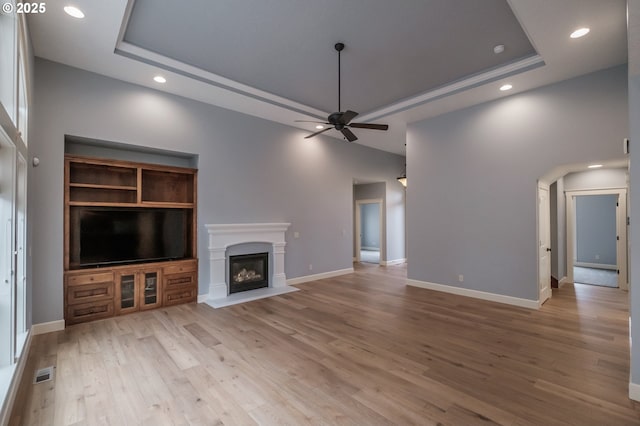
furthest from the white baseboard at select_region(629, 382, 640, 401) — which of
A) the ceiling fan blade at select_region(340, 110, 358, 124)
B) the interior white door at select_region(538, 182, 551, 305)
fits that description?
the ceiling fan blade at select_region(340, 110, 358, 124)

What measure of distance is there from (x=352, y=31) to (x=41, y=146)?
4174 millimetres

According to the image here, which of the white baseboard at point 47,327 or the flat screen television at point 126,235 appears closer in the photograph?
the white baseboard at point 47,327

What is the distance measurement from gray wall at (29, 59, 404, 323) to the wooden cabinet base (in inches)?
5.9

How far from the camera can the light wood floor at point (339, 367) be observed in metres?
2.14

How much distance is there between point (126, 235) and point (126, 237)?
0.03 meters

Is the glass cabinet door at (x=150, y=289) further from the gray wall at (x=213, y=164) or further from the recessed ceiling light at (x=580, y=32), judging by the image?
the recessed ceiling light at (x=580, y=32)

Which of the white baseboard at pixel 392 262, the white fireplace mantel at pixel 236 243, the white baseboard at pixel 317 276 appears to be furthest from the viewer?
the white baseboard at pixel 392 262

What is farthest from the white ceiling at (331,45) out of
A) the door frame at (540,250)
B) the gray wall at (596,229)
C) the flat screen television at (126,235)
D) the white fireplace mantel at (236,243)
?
the gray wall at (596,229)

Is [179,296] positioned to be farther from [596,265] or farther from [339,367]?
[596,265]

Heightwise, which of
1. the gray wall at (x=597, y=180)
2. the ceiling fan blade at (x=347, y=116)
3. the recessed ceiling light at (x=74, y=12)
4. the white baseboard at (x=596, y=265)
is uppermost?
the recessed ceiling light at (x=74, y=12)

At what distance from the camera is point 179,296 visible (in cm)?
481

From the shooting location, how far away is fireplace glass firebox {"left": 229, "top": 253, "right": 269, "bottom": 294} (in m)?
5.51

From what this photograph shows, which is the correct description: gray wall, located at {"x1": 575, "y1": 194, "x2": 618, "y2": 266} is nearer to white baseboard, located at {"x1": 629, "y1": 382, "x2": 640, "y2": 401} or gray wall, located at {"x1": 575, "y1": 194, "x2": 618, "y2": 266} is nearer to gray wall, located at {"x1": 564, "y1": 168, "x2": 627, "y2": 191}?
gray wall, located at {"x1": 564, "y1": 168, "x2": 627, "y2": 191}

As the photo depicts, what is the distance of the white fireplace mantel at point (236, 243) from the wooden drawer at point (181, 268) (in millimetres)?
284
